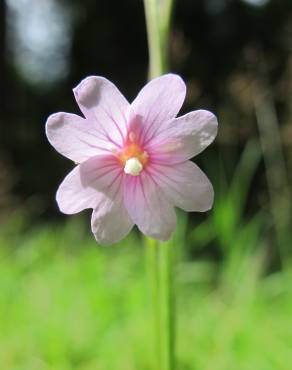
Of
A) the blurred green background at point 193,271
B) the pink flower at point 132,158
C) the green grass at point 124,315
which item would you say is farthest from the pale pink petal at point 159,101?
the green grass at point 124,315

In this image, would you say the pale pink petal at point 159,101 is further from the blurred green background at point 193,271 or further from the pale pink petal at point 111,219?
the blurred green background at point 193,271

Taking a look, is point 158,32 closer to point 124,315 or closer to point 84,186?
point 84,186

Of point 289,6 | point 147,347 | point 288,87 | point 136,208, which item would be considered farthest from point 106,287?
point 289,6

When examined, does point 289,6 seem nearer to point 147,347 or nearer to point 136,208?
point 147,347

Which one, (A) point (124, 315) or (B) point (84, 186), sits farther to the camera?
(A) point (124, 315)

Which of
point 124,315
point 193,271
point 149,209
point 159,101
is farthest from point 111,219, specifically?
point 193,271

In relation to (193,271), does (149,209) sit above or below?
above
